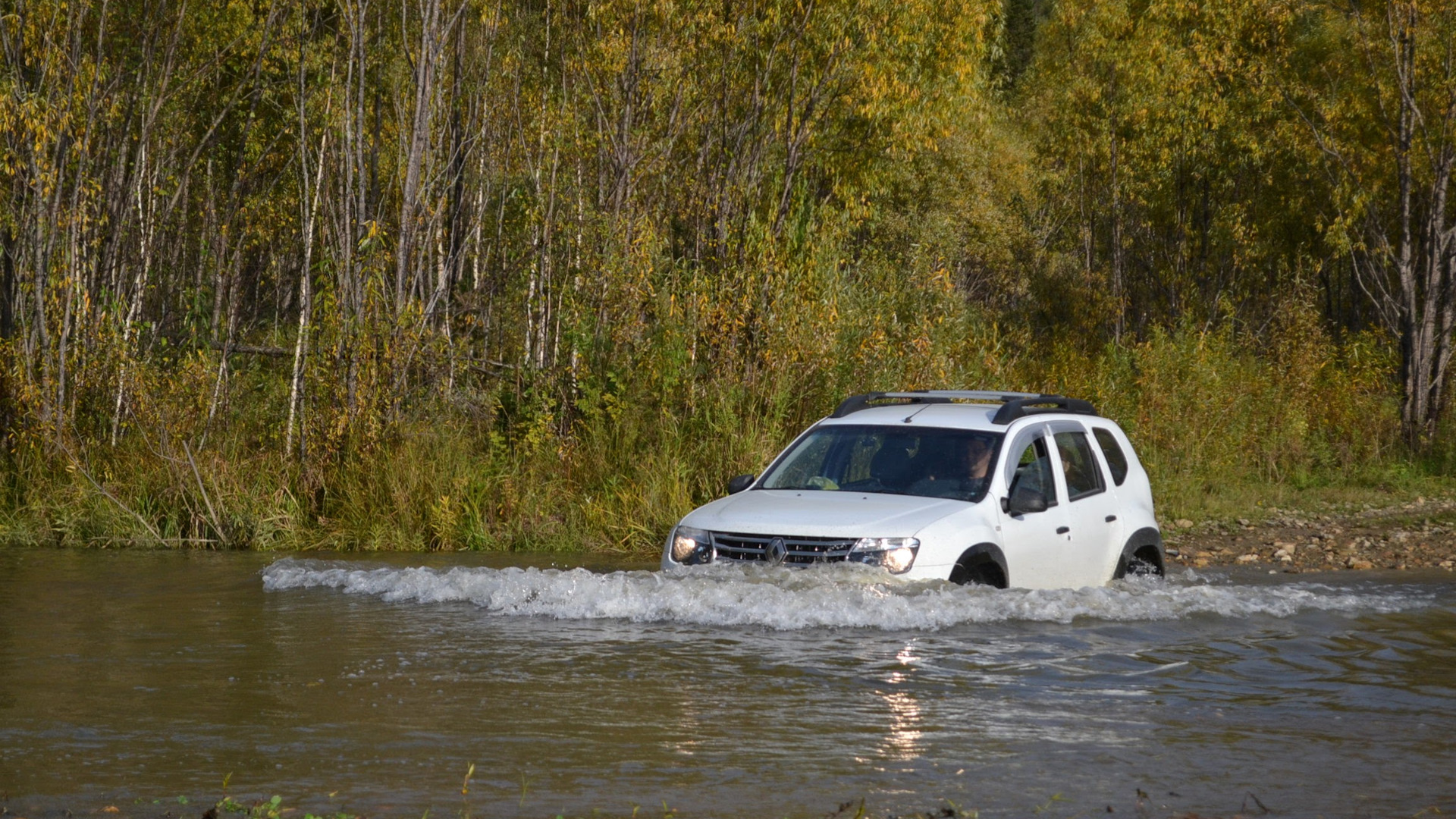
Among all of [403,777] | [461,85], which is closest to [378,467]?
[461,85]

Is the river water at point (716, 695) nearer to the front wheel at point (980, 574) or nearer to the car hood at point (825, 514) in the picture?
the front wheel at point (980, 574)

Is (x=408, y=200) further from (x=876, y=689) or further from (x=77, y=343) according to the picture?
(x=876, y=689)

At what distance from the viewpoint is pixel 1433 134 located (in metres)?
25.4

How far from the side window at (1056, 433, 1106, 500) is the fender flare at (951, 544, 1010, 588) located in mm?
1027

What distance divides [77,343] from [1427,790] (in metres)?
13.9

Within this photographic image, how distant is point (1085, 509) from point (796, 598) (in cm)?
228

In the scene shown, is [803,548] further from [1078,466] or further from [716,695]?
[1078,466]

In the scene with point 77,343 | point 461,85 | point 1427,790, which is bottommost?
point 1427,790

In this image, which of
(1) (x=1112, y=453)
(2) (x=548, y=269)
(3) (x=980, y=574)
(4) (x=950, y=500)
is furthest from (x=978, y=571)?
(2) (x=548, y=269)

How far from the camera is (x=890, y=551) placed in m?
9.03

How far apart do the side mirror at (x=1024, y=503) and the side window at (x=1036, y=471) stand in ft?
0.61

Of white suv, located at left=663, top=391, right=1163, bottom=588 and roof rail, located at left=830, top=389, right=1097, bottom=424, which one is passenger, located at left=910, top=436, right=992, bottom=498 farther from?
roof rail, located at left=830, top=389, right=1097, bottom=424

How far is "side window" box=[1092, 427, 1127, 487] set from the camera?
11047 millimetres

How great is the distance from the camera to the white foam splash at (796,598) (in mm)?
9242
